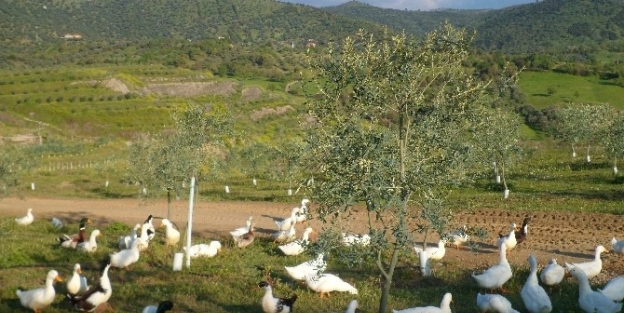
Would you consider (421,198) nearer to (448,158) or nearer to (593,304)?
(448,158)

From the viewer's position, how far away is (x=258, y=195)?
40.7 m

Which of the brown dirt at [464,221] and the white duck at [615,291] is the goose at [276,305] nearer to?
the white duck at [615,291]

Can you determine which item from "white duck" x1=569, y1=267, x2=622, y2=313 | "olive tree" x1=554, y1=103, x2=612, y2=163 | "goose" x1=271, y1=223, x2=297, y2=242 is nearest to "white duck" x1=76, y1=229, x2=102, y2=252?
"goose" x1=271, y1=223, x2=297, y2=242

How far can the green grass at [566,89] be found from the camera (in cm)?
9106

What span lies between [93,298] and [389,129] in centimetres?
718

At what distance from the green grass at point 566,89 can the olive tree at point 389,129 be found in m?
83.8

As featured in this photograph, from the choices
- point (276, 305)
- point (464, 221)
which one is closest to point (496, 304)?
point (276, 305)

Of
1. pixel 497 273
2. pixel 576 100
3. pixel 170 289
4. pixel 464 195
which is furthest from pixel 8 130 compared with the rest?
pixel 576 100

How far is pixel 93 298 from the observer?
13734 millimetres

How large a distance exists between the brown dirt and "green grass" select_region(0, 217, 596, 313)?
2.86 metres

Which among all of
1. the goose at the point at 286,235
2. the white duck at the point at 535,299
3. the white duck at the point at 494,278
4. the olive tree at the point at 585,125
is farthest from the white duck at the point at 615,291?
the olive tree at the point at 585,125

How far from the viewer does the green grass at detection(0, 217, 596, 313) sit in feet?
48.9

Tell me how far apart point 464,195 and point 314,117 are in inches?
1082

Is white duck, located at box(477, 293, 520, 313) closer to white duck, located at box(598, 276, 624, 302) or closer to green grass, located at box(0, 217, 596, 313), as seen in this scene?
green grass, located at box(0, 217, 596, 313)
